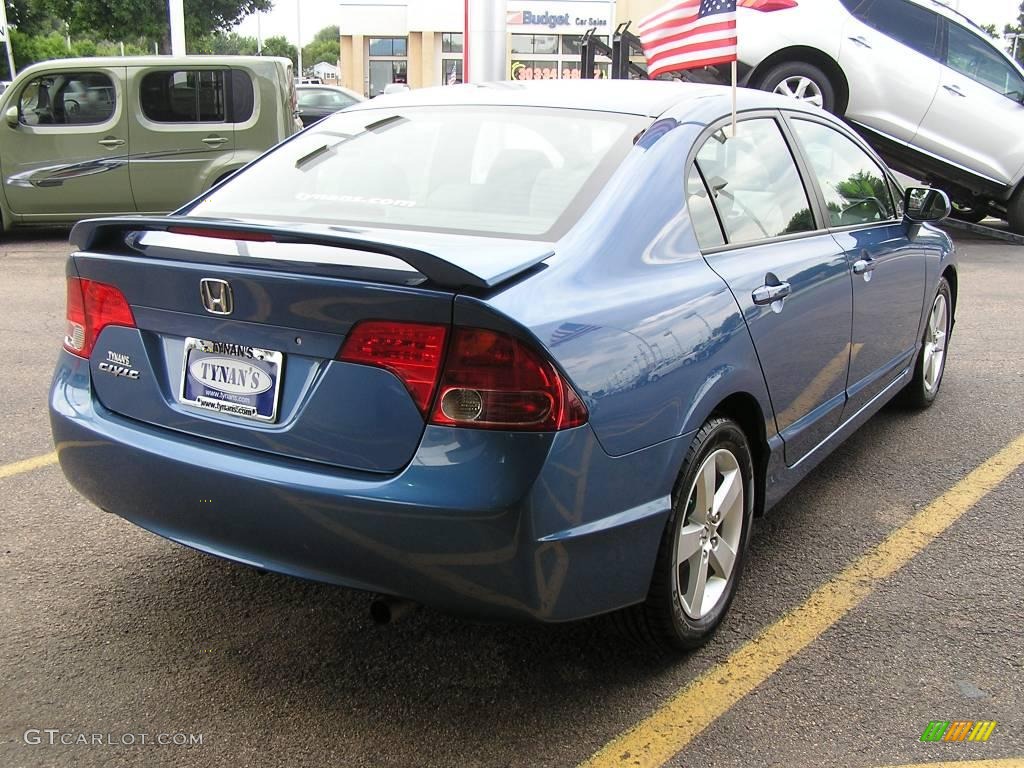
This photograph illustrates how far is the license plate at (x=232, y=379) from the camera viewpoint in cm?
230

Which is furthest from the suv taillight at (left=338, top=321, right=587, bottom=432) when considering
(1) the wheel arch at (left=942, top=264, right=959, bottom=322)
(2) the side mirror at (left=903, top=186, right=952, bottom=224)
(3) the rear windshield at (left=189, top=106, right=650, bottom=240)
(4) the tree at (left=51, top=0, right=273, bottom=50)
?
(4) the tree at (left=51, top=0, right=273, bottom=50)

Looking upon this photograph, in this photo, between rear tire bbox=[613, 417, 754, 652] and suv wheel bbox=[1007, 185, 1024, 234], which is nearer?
rear tire bbox=[613, 417, 754, 652]

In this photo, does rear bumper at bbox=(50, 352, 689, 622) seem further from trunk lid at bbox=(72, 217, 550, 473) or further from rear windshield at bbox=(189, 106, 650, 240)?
rear windshield at bbox=(189, 106, 650, 240)

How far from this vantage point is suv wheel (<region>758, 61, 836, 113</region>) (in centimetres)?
1105

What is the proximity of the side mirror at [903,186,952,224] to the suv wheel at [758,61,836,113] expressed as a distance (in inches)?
277

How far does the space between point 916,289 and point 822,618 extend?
6.68 ft

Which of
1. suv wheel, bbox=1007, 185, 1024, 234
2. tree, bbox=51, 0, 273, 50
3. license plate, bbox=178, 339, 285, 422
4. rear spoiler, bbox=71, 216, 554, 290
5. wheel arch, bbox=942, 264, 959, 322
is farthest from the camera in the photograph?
tree, bbox=51, 0, 273, 50

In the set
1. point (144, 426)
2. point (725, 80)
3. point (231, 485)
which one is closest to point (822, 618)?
point (231, 485)

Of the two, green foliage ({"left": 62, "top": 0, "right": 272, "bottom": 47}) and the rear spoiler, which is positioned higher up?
green foliage ({"left": 62, "top": 0, "right": 272, "bottom": 47})

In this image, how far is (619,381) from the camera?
227 cm

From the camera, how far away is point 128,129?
10156 mm

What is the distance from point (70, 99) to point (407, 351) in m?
9.49

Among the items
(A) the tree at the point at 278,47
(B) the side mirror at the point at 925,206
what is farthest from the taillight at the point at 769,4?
(A) the tree at the point at 278,47

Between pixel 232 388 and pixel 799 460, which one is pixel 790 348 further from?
pixel 232 388
